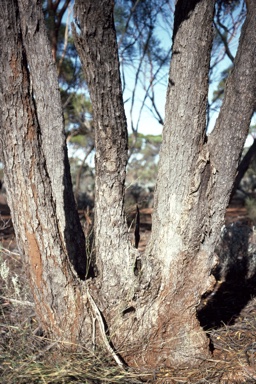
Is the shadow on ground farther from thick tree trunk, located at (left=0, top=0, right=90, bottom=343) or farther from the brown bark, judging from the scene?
thick tree trunk, located at (left=0, top=0, right=90, bottom=343)

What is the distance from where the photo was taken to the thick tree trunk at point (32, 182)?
2879 millimetres

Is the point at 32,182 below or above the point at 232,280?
above

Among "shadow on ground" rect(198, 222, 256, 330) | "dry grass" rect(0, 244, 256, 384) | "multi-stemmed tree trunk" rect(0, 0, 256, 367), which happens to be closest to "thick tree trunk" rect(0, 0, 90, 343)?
"multi-stemmed tree trunk" rect(0, 0, 256, 367)

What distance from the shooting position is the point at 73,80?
12.8 meters

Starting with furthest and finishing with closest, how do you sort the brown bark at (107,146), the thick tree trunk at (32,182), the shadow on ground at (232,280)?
the shadow on ground at (232,280) → the thick tree trunk at (32,182) → the brown bark at (107,146)

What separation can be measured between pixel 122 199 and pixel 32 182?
58cm

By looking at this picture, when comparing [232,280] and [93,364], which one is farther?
[232,280]

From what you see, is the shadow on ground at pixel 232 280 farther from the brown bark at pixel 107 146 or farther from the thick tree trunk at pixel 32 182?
the thick tree trunk at pixel 32 182

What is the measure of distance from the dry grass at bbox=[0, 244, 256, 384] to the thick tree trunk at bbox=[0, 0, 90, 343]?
179 mm

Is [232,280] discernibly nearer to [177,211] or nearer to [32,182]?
[177,211]

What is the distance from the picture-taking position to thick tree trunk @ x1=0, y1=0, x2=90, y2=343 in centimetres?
288

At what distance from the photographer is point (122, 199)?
3.04m

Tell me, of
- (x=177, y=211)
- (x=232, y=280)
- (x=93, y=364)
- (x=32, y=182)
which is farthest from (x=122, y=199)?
(x=232, y=280)

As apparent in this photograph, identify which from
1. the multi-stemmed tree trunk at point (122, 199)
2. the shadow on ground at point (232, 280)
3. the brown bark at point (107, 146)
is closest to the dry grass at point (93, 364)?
the multi-stemmed tree trunk at point (122, 199)
